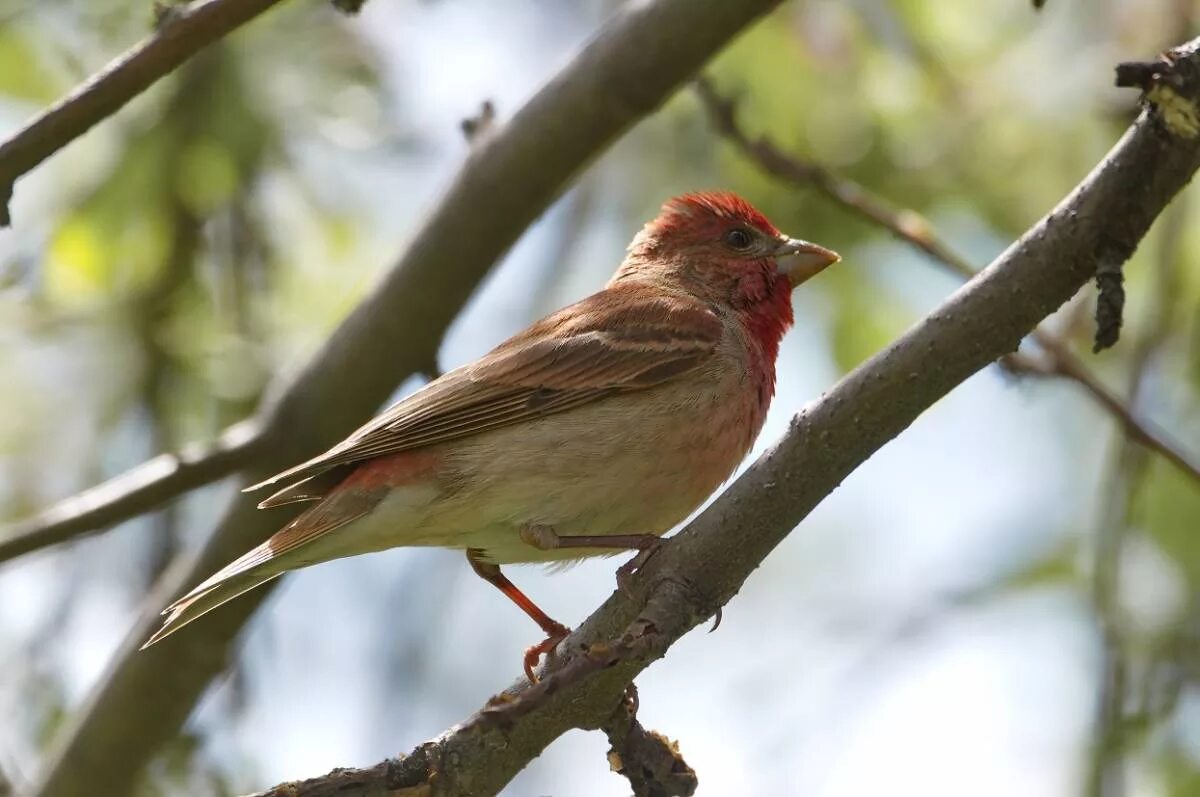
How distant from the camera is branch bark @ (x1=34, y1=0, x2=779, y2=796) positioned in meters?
6.28

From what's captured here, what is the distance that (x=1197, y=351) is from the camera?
7.37 meters

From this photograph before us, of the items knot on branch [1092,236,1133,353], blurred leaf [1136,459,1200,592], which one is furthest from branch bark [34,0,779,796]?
blurred leaf [1136,459,1200,592]

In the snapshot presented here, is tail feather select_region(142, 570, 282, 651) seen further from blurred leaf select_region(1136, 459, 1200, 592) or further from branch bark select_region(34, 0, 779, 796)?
blurred leaf select_region(1136, 459, 1200, 592)

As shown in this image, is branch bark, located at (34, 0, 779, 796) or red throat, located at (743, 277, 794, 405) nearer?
branch bark, located at (34, 0, 779, 796)

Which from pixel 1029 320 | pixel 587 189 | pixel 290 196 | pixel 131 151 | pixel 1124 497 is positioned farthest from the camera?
pixel 587 189

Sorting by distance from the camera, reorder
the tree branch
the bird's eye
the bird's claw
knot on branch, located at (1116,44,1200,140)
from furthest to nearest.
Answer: the bird's eye, the bird's claw, the tree branch, knot on branch, located at (1116,44,1200,140)

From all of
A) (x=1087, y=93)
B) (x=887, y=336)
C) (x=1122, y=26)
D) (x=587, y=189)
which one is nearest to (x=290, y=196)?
(x=587, y=189)

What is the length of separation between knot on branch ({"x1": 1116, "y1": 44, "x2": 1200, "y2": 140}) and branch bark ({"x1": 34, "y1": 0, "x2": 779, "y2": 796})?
276 centimetres

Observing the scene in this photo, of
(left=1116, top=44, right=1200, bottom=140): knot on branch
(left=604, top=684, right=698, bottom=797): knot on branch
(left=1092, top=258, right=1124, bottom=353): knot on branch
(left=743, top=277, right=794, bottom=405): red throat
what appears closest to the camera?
(left=1116, top=44, right=1200, bottom=140): knot on branch

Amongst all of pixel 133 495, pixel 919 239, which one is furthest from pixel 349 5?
pixel 919 239

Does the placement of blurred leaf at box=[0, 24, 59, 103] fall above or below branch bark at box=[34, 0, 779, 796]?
above

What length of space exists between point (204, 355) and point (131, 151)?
112 centimetres

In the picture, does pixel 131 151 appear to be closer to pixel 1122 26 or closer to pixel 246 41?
pixel 246 41

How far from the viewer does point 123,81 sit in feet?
14.2
